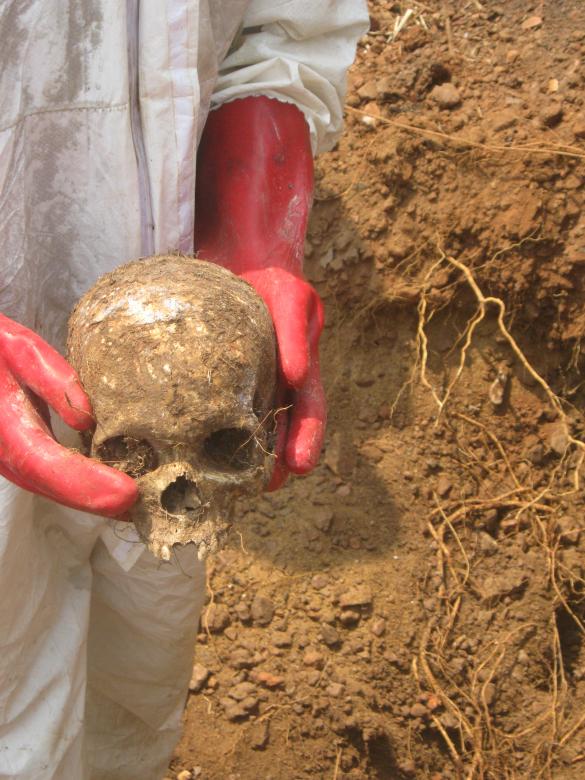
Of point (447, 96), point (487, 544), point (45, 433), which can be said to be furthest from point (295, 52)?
point (487, 544)

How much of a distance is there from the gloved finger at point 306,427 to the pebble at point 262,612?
1.20 metres

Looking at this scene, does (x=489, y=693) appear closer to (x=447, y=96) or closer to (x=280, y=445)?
(x=280, y=445)

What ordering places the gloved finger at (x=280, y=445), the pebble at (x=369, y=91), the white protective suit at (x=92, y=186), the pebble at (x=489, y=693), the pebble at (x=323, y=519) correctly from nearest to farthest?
the white protective suit at (x=92, y=186)
the gloved finger at (x=280, y=445)
the pebble at (x=489, y=693)
the pebble at (x=323, y=519)
the pebble at (x=369, y=91)

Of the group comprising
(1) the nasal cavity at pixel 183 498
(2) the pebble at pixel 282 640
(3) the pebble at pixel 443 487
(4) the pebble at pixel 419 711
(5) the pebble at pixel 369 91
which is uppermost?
(1) the nasal cavity at pixel 183 498

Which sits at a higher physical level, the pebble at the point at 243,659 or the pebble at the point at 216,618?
the pebble at the point at 216,618

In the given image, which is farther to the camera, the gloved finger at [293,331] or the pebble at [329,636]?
the pebble at [329,636]

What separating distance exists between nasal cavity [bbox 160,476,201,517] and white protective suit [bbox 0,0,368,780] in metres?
0.28

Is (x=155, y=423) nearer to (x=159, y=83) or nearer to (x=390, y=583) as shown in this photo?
(x=159, y=83)

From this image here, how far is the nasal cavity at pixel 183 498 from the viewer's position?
1261 mm

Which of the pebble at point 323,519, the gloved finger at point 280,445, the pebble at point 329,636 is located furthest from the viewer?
the pebble at point 323,519

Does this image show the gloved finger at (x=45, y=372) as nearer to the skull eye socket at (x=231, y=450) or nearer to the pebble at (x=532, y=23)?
the skull eye socket at (x=231, y=450)

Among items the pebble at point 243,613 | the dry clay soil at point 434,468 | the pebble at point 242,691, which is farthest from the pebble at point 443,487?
the pebble at point 242,691

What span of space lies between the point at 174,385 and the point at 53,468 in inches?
8.0

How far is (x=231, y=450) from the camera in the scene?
1343 millimetres
